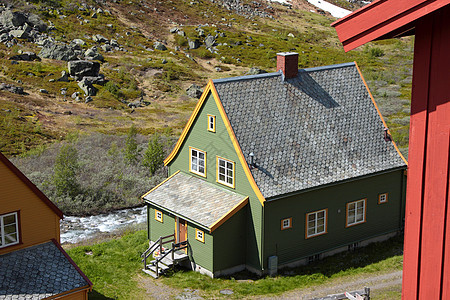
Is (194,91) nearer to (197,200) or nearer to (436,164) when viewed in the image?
(197,200)

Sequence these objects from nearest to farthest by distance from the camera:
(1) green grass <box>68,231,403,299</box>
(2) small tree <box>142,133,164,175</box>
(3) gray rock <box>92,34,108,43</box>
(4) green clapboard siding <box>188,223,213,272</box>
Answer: (1) green grass <box>68,231,403,299</box>, (4) green clapboard siding <box>188,223,213,272</box>, (2) small tree <box>142,133,164,175</box>, (3) gray rock <box>92,34,108,43</box>

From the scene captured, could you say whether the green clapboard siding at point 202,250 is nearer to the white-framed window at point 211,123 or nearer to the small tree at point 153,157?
the white-framed window at point 211,123

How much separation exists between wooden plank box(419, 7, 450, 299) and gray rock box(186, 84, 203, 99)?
71.9m

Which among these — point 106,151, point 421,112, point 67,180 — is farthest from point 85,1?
point 421,112

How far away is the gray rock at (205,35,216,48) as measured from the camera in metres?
109

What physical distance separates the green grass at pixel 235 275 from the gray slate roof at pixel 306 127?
3.89m

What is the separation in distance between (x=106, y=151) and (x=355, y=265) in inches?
1058

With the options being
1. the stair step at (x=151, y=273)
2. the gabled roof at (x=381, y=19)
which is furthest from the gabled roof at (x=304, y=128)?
the gabled roof at (x=381, y=19)

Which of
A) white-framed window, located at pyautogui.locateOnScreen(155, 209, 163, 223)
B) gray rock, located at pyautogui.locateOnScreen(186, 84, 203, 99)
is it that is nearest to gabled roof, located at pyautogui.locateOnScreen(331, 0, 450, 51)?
white-framed window, located at pyautogui.locateOnScreen(155, 209, 163, 223)

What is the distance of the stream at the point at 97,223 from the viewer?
3312 cm

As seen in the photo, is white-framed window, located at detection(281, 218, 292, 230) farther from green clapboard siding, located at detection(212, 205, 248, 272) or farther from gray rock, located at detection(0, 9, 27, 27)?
gray rock, located at detection(0, 9, 27, 27)

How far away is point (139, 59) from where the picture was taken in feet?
305

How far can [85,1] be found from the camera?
12069cm

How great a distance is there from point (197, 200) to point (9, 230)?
9.69 metres
